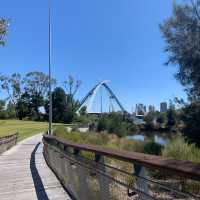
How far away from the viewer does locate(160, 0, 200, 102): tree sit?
25609mm

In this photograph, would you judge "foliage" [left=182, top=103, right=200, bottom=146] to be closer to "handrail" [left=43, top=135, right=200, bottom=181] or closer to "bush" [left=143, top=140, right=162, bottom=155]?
"bush" [left=143, top=140, right=162, bottom=155]

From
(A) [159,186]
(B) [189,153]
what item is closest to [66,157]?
(A) [159,186]

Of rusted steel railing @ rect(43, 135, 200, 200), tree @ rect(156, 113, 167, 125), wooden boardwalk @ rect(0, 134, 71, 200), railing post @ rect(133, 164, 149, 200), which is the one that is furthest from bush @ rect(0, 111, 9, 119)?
railing post @ rect(133, 164, 149, 200)

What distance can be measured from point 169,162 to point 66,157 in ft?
21.0

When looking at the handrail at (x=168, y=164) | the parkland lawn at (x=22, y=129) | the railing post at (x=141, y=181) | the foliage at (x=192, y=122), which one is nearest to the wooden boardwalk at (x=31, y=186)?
the handrail at (x=168, y=164)

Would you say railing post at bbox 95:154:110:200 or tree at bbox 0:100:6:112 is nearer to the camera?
railing post at bbox 95:154:110:200

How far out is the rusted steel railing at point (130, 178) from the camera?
382 centimetres

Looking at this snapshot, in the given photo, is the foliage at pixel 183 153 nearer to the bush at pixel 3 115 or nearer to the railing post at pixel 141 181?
the railing post at pixel 141 181

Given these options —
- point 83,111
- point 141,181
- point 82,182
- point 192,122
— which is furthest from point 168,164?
point 83,111

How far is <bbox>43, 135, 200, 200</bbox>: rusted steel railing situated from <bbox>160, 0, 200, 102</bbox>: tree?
17704mm

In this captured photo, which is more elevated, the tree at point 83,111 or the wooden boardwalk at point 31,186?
the tree at point 83,111

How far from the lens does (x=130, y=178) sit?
16.7 ft

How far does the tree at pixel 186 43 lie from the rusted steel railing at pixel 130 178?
17.7 m

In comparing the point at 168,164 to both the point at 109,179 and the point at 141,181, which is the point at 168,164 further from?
the point at 109,179
